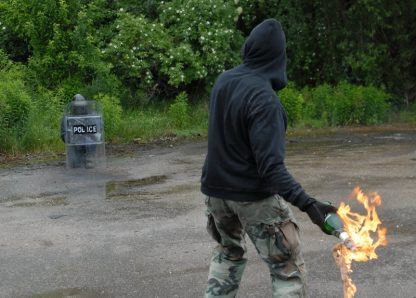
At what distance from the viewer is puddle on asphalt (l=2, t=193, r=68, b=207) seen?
8.74 metres

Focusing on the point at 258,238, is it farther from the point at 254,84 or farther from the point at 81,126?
the point at 81,126

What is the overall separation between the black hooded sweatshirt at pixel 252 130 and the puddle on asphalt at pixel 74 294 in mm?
1742

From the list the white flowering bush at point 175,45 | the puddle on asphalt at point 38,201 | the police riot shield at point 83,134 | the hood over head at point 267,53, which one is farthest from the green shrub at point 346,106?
the hood over head at point 267,53

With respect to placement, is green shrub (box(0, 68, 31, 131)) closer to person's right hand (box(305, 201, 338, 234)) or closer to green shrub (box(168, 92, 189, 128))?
green shrub (box(168, 92, 189, 128))

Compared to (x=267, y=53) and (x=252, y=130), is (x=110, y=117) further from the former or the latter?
(x=252, y=130)

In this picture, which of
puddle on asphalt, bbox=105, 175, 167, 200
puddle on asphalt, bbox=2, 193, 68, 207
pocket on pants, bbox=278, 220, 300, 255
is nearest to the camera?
pocket on pants, bbox=278, 220, 300, 255

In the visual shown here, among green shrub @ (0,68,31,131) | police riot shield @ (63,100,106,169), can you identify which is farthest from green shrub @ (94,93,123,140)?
police riot shield @ (63,100,106,169)

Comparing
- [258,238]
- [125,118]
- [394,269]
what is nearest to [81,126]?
[125,118]

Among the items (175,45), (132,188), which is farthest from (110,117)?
(132,188)

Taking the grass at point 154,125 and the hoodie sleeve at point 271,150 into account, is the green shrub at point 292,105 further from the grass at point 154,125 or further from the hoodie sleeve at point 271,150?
the hoodie sleeve at point 271,150

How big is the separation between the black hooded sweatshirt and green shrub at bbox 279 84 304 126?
11.2 metres

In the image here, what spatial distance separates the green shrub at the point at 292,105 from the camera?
50.3 ft

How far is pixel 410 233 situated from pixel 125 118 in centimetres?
858

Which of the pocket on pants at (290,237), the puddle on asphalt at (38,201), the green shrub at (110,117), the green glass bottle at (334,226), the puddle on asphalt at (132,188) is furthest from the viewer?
the green shrub at (110,117)
